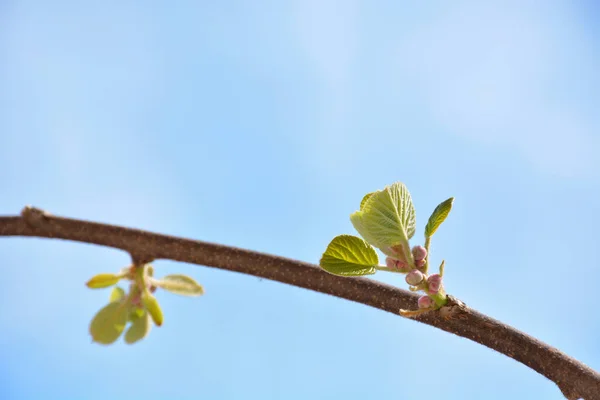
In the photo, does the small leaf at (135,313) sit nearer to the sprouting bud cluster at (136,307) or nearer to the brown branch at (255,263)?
the sprouting bud cluster at (136,307)

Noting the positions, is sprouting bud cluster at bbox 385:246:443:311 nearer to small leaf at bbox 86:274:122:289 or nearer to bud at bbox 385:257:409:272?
bud at bbox 385:257:409:272

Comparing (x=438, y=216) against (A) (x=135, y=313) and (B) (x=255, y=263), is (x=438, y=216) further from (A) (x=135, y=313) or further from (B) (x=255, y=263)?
(A) (x=135, y=313)

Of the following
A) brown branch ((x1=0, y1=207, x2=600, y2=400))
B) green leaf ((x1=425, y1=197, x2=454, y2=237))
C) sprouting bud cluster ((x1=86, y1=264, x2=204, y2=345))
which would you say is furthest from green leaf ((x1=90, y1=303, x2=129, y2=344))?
green leaf ((x1=425, y1=197, x2=454, y2=237))

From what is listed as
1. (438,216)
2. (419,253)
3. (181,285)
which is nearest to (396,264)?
(419,253)

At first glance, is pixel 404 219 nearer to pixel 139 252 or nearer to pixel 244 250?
pixel 244 250

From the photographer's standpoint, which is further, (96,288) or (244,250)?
(96,288)

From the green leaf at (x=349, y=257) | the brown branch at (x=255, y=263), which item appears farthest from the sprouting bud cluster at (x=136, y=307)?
the green leaf at (x=349, y=257)

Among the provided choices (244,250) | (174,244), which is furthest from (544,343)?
(174,244)
